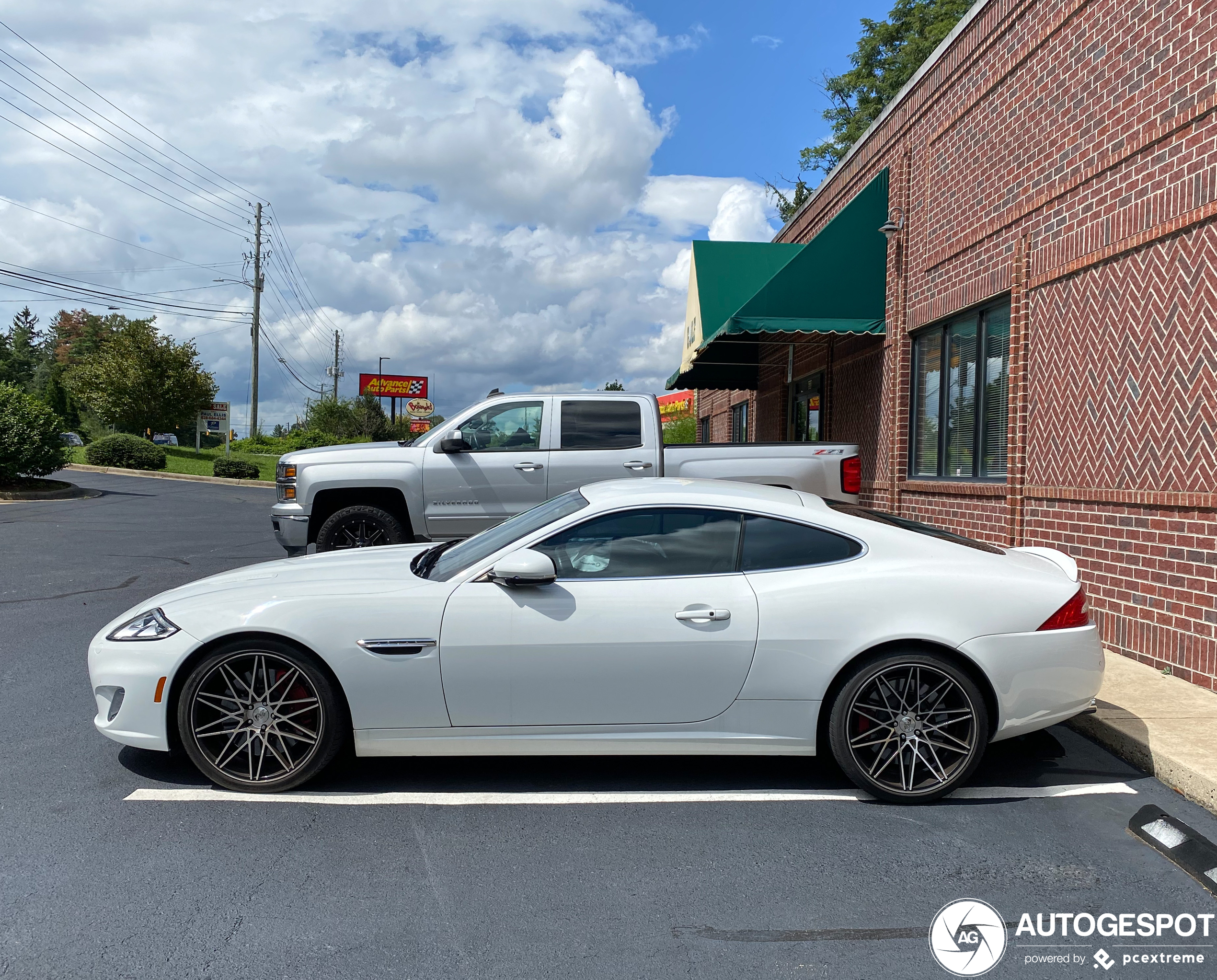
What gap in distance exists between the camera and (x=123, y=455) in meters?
31.3

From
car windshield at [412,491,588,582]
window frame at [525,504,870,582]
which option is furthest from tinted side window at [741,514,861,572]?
car windshield at [412,491,588,582]

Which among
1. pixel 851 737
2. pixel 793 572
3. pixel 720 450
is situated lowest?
pixel 851 737

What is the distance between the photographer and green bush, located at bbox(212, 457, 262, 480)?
31.3 m

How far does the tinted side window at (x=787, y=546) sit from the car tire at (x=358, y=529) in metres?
5.20

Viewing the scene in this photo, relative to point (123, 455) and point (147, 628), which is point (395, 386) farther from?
point (147, 628)

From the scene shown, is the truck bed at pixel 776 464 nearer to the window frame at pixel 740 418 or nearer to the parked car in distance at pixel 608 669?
the parked car in distance at pixel 608 669

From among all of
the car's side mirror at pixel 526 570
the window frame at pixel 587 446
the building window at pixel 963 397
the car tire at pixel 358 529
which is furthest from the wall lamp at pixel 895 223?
the car's side mirror at pixel 526 570

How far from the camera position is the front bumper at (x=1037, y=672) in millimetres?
4227

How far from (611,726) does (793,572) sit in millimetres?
1089

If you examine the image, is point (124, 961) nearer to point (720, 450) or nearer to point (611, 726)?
point (611, 726)

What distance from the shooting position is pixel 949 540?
4.68 metres

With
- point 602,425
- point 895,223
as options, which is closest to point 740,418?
point 895,223

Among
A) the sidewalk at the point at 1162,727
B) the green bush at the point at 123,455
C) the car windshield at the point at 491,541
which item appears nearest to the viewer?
the sidewalk at the point at 1162,727

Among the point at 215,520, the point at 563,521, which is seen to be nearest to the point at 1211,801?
the point at 563,521
